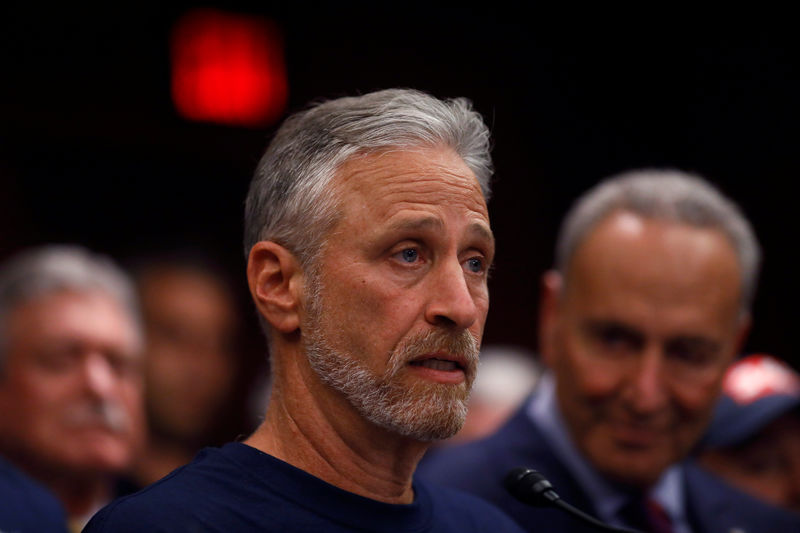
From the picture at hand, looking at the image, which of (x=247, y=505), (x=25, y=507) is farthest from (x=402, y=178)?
(x=25, y=507)

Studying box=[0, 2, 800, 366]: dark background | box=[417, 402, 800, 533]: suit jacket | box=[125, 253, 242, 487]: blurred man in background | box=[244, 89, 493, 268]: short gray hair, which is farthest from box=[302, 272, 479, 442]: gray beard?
box=[0, 2, 800, 366]: dark background

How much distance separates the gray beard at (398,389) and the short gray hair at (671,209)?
141 cm

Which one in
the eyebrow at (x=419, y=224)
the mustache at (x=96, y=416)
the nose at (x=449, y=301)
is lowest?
the mustache at (x=96, y=416)

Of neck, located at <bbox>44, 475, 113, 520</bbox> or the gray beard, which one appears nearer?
the gray beard

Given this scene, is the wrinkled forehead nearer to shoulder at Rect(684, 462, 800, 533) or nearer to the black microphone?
the black microphone

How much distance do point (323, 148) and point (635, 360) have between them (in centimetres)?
137

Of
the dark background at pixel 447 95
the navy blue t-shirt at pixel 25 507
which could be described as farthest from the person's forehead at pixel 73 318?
the dark background at pixel 447 95

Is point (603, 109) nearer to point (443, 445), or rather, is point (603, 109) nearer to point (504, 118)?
point (504, 118)

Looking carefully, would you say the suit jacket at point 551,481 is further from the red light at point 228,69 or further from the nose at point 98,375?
the red light at point 228,69

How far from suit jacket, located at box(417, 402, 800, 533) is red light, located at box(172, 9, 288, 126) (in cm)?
413

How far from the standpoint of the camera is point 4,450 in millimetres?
3572

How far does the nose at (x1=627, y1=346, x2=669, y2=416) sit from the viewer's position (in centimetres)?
310

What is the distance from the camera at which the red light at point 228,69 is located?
686cm

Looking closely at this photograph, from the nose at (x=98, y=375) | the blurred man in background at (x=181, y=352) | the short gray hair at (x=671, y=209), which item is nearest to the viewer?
the short gray hair at (x=671, y=209)
